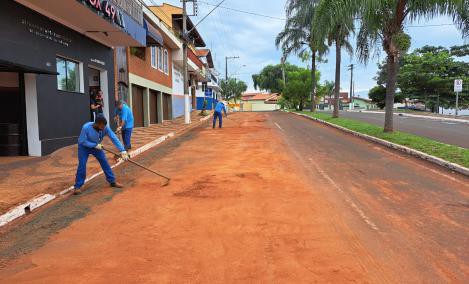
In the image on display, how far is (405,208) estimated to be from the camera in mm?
5621

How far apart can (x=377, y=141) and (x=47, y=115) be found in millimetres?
10914

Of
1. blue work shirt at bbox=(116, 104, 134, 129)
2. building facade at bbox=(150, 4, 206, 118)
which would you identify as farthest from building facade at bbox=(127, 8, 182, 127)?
blue work shirt at bbox=(116, 104, 134, 129)

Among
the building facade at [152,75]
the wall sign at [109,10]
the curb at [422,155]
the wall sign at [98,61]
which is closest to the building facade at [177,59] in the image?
the building facade at [152,75]

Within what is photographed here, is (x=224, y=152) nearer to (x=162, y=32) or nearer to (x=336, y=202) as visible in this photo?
(x=336, y=202)

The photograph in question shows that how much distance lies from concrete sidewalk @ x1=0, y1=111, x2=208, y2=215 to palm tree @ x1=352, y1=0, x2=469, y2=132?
31.7 feet

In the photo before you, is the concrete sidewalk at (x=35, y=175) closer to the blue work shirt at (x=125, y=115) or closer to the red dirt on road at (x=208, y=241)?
the blue work shirt at (x=125, y=115)

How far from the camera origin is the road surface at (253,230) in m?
3.65

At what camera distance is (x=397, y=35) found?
14.2 m

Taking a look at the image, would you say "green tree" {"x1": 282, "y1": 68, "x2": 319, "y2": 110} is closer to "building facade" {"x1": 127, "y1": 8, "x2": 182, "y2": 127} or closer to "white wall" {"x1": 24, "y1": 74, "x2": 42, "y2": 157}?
"building facade" {"x1": 127, "y1": 8, "x2": 182, "y2": 127}

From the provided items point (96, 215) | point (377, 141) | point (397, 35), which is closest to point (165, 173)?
point (96, 215)

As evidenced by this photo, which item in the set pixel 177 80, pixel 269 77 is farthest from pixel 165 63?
pixel 269 77

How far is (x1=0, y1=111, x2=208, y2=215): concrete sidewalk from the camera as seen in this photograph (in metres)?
6.49

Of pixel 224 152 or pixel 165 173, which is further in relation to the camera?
pixel 224 152

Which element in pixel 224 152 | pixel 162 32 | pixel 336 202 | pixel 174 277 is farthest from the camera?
pixel 162 32
